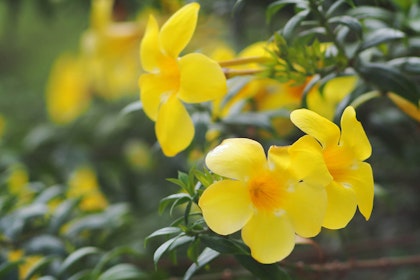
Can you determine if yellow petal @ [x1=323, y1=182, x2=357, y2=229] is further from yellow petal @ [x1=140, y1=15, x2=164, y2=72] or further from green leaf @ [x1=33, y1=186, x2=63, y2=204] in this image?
green leaf @ [x1=33, y1=186, x2=63, y2=204]

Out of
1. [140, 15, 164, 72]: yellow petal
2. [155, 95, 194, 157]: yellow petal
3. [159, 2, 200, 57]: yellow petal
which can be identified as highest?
[159, 2, 200, 57]: yellow petal

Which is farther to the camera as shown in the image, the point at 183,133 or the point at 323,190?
the point at 183,133

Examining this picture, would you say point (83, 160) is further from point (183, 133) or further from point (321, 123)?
point (321, 123)

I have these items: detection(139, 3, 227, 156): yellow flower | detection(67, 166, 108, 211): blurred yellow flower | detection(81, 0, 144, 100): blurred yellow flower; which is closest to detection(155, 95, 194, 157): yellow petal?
detection(139, 3, 227, 156): yellow flower

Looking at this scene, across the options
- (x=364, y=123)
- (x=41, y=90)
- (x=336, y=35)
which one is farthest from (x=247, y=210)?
(x=41, y=90)

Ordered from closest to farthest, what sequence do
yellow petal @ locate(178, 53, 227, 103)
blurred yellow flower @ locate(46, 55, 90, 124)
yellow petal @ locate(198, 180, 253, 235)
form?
yellow petal @ locate(198, 180, 253, 235)
yellow petal @ locate(178, 53, 227, 103)
blurred yellow flower @ locate(46, 55, 90, 124)

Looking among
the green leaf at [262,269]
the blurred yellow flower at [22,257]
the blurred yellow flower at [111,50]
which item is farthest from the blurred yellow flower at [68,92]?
the green leaf at [262,269]

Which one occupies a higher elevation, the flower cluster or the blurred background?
the flower cluster
